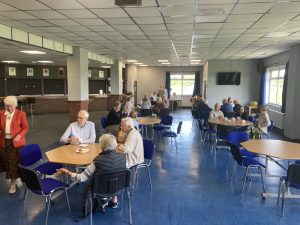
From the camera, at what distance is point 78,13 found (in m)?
4.68

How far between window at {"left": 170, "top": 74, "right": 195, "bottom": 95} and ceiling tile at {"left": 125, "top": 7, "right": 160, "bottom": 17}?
14.6m

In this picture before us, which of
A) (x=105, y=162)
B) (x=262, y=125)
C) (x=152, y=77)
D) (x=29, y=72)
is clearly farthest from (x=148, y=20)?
(x=152, y=77)

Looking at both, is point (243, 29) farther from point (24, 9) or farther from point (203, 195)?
point (24, 9)

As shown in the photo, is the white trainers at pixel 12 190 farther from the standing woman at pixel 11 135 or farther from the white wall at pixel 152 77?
the white wall at pixel 152 77

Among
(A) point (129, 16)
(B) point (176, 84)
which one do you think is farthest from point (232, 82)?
(A) point (129, 16)

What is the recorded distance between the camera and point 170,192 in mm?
4191

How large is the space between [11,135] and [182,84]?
16.1 metres

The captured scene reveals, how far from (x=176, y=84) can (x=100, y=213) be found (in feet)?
54.0

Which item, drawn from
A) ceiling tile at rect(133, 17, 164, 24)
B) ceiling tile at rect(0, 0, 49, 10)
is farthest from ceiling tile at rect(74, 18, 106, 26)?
ceiling tile at rect(0, 0, 49, 10)

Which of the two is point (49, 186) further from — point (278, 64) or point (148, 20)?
point (278, 64)

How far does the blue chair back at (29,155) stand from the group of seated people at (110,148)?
15.9 inches

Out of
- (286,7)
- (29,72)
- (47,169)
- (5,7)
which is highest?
(286,7)

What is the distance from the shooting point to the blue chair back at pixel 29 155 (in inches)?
144

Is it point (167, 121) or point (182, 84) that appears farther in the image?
point (182, 84)
